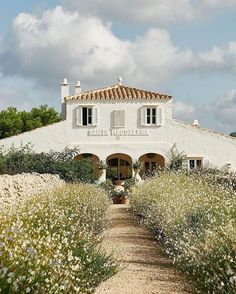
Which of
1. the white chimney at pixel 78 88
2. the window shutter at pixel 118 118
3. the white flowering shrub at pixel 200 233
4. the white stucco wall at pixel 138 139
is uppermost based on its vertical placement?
the white chimney at pixel 78 88

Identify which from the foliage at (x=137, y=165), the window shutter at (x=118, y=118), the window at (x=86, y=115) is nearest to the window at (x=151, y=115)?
the window shutter at (x=118, y=118)

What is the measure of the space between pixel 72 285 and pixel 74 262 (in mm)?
600

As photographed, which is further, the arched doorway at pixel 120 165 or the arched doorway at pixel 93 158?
the arched doorway at pixel 120 165

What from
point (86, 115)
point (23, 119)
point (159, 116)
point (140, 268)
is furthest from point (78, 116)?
point (140, 268)

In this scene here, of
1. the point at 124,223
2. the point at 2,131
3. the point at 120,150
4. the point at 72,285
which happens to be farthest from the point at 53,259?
the point at 2,131

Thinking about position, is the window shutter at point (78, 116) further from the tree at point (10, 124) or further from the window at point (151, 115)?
the tree at point (10, 124)

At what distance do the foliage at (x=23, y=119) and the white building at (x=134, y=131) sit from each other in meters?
12.9

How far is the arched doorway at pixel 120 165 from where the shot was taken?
38.6 metres

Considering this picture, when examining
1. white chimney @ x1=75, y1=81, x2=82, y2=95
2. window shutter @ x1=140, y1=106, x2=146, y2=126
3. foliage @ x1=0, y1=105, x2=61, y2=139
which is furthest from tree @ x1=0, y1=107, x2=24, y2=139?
window shutter @ x1=140, y1=106, x2=146, y2=126

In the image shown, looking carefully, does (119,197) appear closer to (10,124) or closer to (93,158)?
(93,158)

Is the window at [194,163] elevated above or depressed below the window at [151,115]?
below

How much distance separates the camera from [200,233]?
349 inches

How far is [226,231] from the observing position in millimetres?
7645

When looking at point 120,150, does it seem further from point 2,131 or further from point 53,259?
point 53,259
